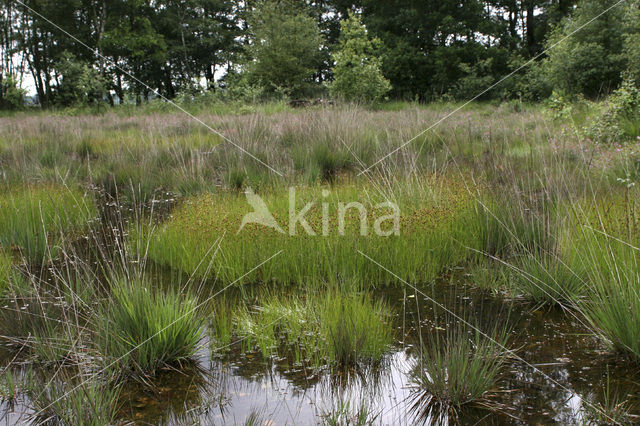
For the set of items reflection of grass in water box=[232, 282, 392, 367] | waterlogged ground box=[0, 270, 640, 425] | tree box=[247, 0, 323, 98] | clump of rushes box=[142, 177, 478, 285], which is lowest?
waterlogged ground box=[0, 270, 640, 425]

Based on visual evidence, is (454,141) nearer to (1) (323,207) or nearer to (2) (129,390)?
(1) (323,207)

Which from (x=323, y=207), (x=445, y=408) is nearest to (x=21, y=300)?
(x=323, y=207)

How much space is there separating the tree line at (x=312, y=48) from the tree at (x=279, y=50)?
0.16 ft

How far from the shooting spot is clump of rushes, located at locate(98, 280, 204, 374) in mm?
2391

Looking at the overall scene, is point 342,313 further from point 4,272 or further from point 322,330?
point 4,272

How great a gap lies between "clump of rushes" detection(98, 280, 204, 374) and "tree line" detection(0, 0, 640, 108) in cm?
1151

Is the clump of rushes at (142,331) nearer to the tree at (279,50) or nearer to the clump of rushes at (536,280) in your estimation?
the clump of rushes at (536,280)

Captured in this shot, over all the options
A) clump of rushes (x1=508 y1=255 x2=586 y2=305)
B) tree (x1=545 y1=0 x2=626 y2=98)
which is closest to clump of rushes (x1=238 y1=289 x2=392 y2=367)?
clump of rushes (x1=508 y1=255 x2=586 y2=305)

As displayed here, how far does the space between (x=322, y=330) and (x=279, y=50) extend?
18.3 metres

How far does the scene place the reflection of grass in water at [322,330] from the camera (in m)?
2.48

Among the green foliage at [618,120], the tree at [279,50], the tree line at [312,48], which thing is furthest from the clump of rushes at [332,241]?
the tree at [279,50]

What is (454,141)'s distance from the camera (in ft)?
24.8

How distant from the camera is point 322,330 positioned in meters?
2.66

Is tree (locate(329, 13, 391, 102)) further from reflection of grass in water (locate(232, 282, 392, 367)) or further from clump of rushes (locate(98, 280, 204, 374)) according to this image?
clump of rushes (locate(98, 280, 204, 374))
